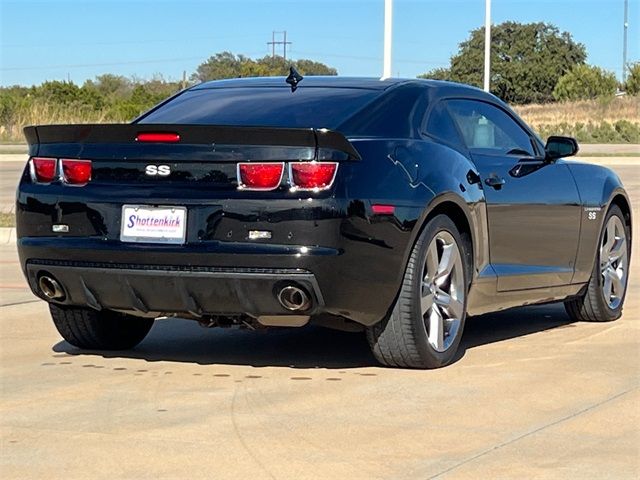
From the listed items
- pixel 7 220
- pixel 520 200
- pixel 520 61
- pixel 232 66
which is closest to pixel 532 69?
pixel 520 61

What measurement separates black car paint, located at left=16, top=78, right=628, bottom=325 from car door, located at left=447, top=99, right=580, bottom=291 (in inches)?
7.9

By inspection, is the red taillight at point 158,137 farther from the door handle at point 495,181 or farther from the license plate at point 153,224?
the door handle at point 495,181

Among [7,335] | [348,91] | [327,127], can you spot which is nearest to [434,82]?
[348,91]

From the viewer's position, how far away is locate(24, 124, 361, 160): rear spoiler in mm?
6430

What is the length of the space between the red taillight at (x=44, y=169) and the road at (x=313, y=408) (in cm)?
98

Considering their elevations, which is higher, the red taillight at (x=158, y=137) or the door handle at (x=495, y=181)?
the red taillight at (x=158, y=137)

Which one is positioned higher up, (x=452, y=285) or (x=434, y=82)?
(x=434, y=82)

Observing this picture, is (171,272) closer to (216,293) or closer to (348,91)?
(216,293)

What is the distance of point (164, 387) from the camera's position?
6.53m

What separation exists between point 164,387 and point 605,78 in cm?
9204

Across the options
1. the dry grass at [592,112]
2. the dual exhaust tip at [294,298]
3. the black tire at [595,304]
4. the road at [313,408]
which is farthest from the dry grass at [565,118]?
the dual exhaust tip at [294,298]

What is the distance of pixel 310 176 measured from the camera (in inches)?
253

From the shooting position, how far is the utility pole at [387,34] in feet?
94.7

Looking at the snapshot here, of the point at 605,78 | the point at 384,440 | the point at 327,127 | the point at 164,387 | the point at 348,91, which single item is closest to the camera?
the point at 384,440
